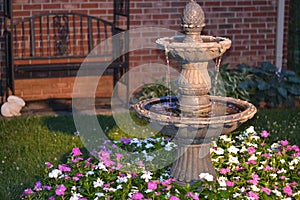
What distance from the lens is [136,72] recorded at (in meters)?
8.35

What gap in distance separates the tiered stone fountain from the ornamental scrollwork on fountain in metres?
3.19

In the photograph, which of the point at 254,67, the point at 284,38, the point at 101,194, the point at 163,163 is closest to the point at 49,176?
the point at 101,194

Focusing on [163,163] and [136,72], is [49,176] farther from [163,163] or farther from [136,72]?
[136,72]

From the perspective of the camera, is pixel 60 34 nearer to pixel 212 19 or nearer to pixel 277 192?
pixel 212 19

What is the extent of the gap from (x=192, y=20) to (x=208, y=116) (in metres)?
0.70

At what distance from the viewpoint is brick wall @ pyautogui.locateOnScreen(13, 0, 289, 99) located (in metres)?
8.00

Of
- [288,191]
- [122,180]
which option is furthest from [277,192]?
[122,180]

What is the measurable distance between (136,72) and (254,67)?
1555 millimetres

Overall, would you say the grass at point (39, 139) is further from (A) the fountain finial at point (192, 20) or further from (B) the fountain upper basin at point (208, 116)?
(A) the fountain finial at point (192, 20)

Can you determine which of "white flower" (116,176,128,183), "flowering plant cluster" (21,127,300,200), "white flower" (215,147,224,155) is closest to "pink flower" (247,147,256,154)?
"flowering plant cluster" (21,127,300,200)

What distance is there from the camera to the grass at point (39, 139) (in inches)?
215

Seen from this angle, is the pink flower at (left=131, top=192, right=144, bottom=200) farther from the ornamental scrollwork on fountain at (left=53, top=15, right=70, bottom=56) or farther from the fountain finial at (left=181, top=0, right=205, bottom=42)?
the ornamental scrollwork on fountain at (left=53, top=15, right=70, bottom=56)

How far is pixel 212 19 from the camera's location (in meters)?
8.45

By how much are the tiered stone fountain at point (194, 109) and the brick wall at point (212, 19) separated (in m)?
3.27
